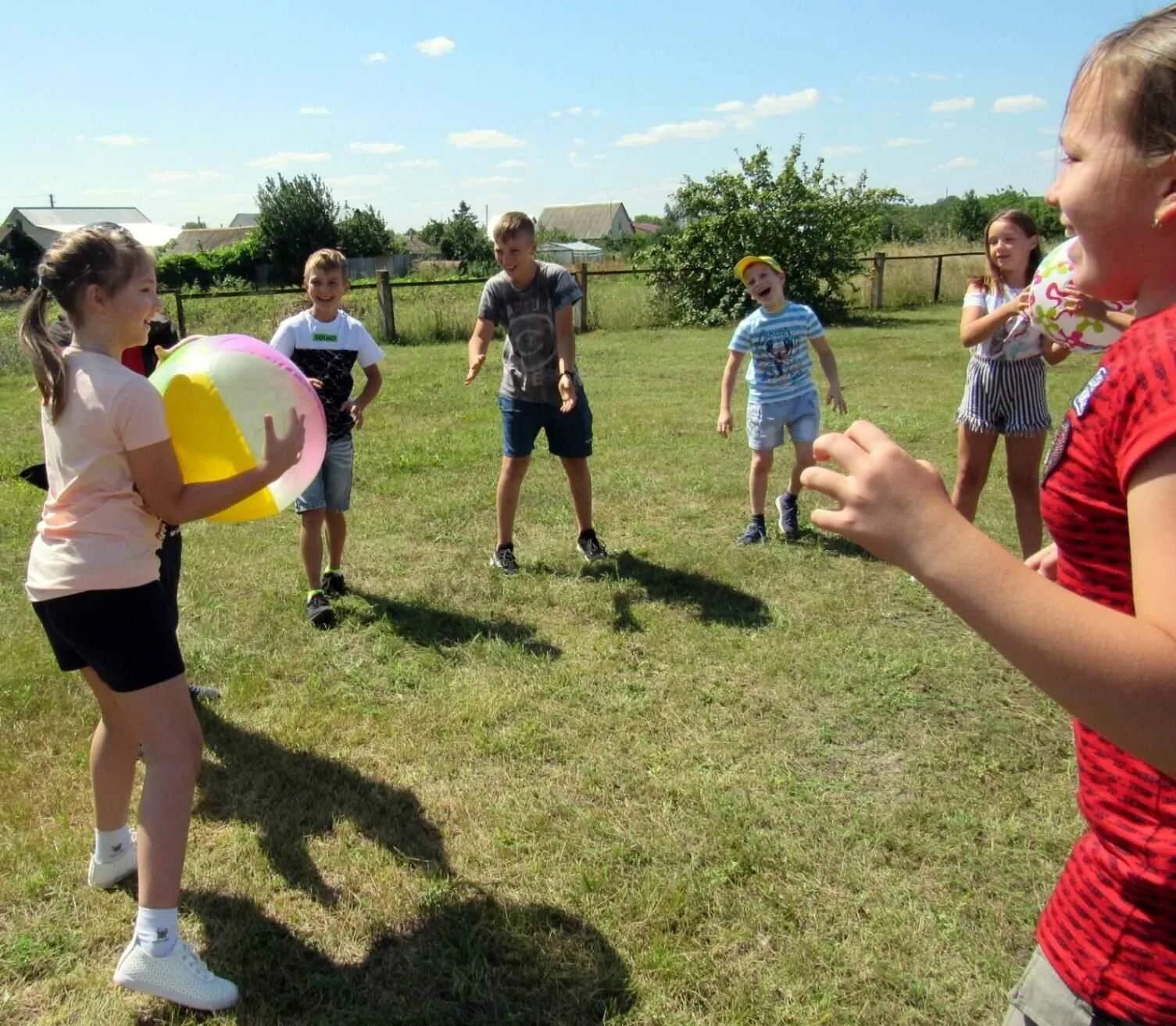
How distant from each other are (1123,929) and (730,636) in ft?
10.9

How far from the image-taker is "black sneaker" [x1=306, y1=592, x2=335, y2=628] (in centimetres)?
470

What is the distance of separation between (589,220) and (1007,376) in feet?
315

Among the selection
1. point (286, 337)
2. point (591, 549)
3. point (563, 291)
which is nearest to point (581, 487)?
point (591, 549)

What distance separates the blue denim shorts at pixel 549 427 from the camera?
208 inches

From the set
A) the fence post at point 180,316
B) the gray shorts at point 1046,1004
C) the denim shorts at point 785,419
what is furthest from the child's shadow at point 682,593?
the fence post at point 180,316

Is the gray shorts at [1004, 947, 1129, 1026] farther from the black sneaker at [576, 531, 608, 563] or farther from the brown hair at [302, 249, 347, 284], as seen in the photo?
the black sneaker at [576, 531, 608, 563]

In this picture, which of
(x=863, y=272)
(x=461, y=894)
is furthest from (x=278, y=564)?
(x=863, y=272)

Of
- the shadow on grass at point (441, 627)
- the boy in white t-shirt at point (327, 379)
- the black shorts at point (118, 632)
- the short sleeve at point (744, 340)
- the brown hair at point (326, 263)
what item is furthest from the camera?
the short sleeve at point (744, 340)

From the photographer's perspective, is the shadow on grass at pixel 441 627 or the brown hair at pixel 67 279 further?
the shadow on grass at pixel 441 627

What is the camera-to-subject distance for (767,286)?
5613mm

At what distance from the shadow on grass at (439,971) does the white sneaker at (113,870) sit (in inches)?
10.0

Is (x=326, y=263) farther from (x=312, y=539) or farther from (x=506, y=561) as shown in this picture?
(x=506, y=561)

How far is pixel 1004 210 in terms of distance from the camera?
4.57 metres

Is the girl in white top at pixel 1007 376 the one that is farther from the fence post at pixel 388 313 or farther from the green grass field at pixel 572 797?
the fence post at pixel 388 313
